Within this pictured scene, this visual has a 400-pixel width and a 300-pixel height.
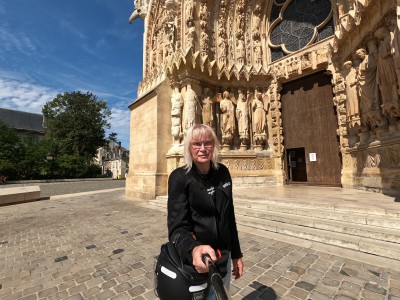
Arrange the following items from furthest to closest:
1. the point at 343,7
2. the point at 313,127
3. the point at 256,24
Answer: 1. the point at 256,24
2. the point at 313,127
3. the point at 343,7

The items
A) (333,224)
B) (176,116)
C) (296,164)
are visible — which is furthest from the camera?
(296,164)

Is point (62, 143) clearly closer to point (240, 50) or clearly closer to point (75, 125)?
point (75, 125)

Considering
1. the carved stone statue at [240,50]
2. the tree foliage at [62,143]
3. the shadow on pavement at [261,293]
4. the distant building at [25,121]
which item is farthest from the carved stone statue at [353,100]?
the distant building at [25,121]

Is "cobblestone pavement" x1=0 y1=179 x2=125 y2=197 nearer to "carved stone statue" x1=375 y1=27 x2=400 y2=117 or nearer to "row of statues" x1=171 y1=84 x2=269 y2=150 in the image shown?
"row of statues" x1=171 y1=84 x2=269 y2=150

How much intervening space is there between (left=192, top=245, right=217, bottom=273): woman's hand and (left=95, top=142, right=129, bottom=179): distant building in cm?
4907

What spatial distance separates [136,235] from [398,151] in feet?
20.4

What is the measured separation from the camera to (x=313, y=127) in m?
8.95

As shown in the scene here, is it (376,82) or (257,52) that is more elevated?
(257,52)

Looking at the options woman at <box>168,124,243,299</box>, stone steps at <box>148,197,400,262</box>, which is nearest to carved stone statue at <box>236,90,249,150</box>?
stone steps at <box>148,197,400,262</box>

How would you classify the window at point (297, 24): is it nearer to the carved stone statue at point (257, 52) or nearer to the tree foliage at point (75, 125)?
the carved stone statue at point (257, 52)

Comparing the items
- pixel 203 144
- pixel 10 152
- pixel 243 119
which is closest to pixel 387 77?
pixel 243 119

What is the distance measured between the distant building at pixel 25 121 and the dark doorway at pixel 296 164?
50.4m

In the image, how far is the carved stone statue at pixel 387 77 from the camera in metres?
4.93

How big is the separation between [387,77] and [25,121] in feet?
196
